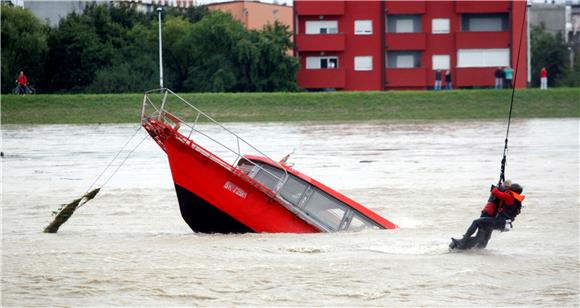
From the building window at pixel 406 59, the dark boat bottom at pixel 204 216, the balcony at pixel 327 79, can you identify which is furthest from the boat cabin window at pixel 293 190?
the building window at pixel 406 59

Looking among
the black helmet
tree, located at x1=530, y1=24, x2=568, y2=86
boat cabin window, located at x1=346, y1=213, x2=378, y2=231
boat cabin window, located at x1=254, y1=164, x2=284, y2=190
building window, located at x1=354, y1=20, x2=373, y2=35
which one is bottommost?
tree, located at x1=530, y1=24, x2=568, y2=86

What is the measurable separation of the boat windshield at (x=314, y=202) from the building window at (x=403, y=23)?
2077 inches

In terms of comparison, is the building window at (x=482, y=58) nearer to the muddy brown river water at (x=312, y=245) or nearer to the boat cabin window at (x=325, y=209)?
the muddy brown river water at (x=312, y=245)

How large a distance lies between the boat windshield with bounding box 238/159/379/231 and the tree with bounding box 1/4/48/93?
3686 cm

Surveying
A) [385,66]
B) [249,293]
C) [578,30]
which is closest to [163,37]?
[385,66]

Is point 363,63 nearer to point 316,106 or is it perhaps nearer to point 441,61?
point 441,61

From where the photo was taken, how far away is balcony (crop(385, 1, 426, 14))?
70.3 m

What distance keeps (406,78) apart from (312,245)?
175 ft

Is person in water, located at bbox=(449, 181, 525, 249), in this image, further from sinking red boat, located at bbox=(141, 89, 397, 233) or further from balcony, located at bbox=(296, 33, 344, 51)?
balcony, located at bbox=(296, 33, 344, 51)

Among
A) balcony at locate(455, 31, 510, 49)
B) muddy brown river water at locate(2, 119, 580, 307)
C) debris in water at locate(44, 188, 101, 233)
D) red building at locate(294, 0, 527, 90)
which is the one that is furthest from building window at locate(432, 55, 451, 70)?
debris in water at locate(44, 188, 101, 233)

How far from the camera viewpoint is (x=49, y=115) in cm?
5181

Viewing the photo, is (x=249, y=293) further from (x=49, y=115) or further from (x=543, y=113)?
(x=543, y=113)

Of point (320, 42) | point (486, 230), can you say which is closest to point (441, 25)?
point (320, 42)

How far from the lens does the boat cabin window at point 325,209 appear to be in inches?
763
